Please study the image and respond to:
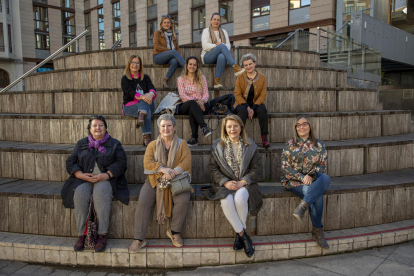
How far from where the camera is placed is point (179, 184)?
3590 millimetres

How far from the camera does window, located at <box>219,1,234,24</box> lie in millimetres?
21266

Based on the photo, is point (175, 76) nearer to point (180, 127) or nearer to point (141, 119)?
point (180, 127)

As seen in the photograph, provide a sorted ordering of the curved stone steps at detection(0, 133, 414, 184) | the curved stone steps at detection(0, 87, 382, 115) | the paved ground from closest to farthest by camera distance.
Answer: the paved ground < the curved stone steps at detection(0, 133, 414, 184) < the curved stone steps at detection(0, 87, 382, 115)

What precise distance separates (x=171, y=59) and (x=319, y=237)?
477 centimetres

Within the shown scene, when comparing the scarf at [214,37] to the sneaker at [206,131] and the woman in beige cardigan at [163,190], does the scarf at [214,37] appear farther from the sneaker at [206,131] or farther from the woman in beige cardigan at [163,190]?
the woman in beige cardigan at [163,190]

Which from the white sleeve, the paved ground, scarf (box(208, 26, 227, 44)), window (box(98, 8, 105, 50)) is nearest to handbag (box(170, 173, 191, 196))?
the paved ground

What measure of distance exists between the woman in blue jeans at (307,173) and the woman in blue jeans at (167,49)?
11.5 ft

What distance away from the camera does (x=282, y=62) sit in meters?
8.23

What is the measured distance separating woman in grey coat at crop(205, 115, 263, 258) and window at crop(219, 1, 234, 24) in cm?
1937

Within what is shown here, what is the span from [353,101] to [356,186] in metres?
2.98

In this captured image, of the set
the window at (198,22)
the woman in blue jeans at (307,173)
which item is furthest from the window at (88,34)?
the woman in blue jeans at (307,173)

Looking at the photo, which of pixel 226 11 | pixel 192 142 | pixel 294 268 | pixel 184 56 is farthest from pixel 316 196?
pixel 226 11

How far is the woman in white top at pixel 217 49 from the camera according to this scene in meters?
6.56

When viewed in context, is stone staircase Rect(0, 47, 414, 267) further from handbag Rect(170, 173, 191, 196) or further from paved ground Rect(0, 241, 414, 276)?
handbag Rect(170, 173, 191, 196)
